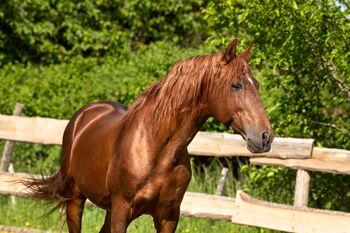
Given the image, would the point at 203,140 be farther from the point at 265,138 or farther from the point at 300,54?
the point at 265,138

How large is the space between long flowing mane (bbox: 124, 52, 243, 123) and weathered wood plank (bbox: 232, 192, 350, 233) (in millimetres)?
2271

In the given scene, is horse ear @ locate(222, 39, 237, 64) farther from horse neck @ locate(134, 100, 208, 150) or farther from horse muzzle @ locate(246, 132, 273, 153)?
horse muzzle @ locate(246, 132, 273, 153)

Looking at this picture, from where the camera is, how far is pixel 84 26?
14266 mm

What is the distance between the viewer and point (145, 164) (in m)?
5.30

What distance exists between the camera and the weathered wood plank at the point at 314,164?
7109mm

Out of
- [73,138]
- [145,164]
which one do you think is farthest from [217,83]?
[73,138]

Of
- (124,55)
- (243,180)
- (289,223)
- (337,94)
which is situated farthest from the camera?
(124,55)

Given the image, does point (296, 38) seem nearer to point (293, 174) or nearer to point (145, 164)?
point (293, 174)

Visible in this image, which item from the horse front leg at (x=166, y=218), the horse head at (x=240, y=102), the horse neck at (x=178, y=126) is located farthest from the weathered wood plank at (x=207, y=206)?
the horse head at (x=240, y=102)

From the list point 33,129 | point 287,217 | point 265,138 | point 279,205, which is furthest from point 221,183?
point 265,138

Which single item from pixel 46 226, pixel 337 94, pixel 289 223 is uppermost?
pixel 337 94

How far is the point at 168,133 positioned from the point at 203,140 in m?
2.60

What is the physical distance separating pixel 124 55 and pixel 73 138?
7.35 m

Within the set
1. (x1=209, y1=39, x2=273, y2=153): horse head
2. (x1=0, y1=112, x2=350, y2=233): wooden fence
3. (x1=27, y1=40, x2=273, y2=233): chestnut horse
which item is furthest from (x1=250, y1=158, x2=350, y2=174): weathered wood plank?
(x1=209, y1=39, x2=273, y2=153): horse head
